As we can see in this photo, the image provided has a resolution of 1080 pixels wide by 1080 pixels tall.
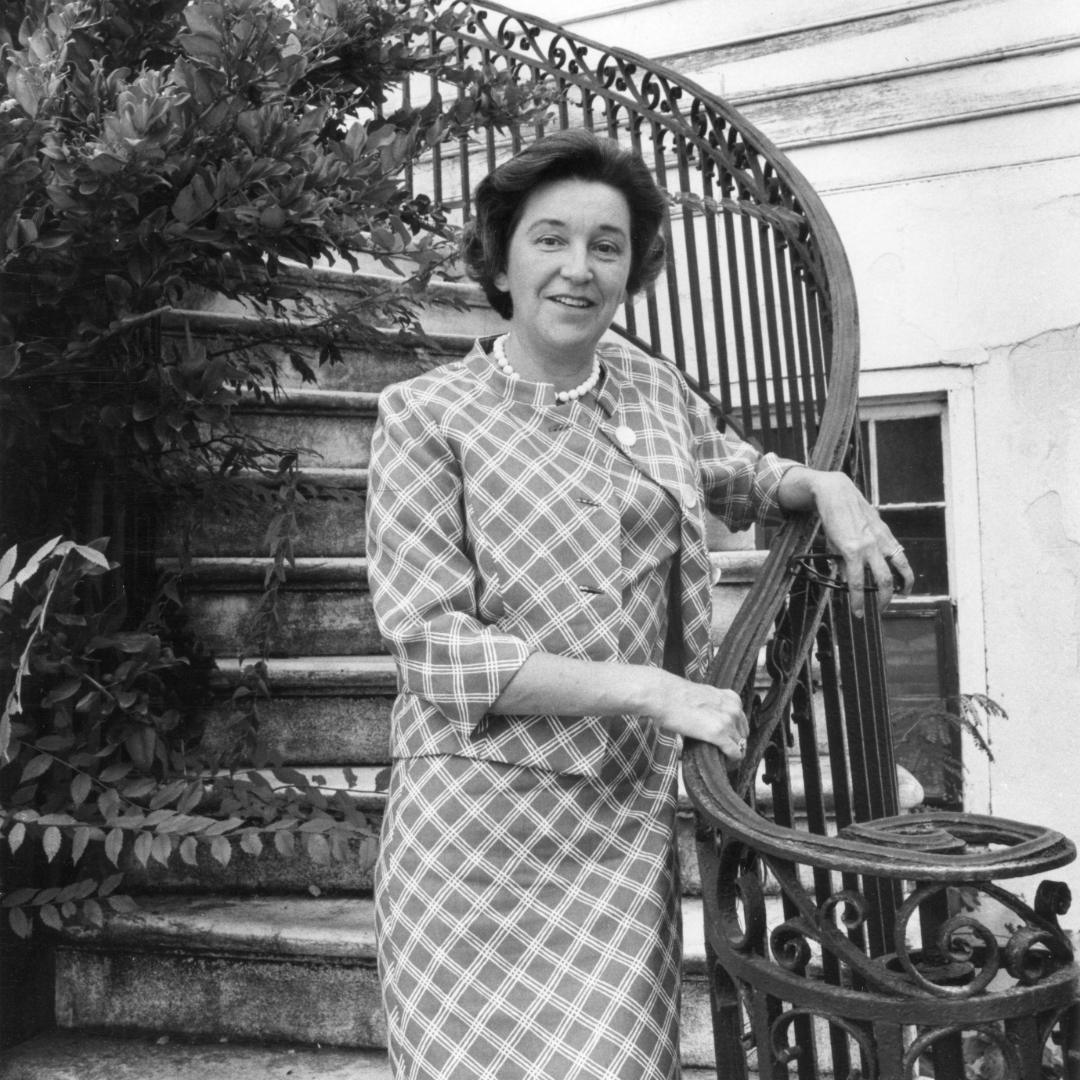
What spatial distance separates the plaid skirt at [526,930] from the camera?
1646 mm

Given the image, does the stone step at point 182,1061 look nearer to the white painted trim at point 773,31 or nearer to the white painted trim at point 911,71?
the white painted trim at point 911,71

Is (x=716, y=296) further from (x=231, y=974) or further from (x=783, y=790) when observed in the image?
(x=231, y=974)

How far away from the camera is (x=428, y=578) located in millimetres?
1684

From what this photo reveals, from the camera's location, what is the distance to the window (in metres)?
4.73

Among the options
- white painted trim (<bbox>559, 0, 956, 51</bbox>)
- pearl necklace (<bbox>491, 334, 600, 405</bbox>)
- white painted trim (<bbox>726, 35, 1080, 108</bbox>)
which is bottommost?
pearl necklace (<bbox>491, 334, 600, 405</bbox>)

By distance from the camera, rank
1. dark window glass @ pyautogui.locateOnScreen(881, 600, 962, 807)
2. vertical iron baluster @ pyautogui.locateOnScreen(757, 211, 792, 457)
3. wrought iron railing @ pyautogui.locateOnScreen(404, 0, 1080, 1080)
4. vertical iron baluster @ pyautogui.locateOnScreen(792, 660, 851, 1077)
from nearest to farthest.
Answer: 1. wrought iron railing @ pyautogui.locateOnScreen(404, 0, 1080, 1080)
2. vertical iron baluster @ pyautogui.locateOnScreen(792, 660, 851, 1077)
3. vertical iron baluster @ pyautogui.locateOnScreen(757, 211, 792, 457)
4. dark window glass @ pyautogui.locateOnScreen(881, 600, 962, 807)

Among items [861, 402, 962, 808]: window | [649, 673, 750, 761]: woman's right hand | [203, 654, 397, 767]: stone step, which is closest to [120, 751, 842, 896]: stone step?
[203, 654, 397, 767]: stone step

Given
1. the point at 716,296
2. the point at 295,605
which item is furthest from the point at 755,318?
the point at 295,605

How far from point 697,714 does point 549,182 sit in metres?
0.85

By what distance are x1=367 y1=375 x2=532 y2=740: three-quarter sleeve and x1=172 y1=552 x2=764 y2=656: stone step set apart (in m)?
1.59

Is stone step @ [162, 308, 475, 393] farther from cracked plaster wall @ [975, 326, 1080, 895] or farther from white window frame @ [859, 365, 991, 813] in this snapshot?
cracked plaster wall @ [975, 326, 1080, 895]

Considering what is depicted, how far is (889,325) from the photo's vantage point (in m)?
4.76

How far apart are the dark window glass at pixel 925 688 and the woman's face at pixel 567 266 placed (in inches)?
113

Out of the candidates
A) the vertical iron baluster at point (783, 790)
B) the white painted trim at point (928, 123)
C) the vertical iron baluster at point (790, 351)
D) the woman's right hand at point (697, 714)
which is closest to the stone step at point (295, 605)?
the vertical iron baluster at point (790, 351)
